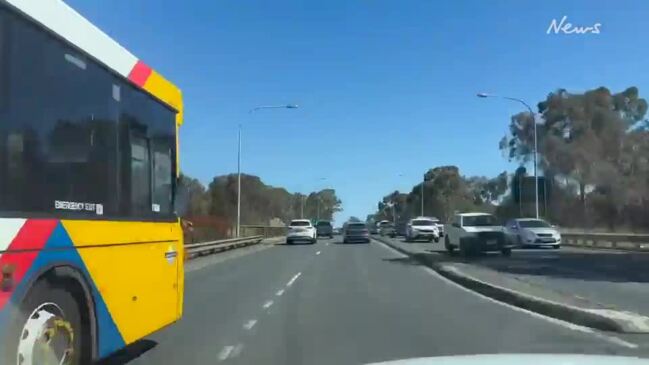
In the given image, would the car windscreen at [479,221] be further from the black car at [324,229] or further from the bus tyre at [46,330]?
the black car at [324,229]

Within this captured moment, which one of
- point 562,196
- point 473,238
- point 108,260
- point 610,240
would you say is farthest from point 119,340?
point 562,196

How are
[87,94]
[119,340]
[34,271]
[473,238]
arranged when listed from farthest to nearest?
1. [473,238]
2. [119,340]
3. [87,94]
4. [34,271]

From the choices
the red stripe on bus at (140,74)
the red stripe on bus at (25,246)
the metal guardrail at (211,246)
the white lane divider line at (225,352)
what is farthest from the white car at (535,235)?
the red stripe on bus at (25,246)

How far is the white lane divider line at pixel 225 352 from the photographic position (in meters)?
8.44

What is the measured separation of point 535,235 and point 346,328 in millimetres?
28631

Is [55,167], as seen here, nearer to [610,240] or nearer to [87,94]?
[87,94]

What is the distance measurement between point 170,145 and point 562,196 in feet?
224

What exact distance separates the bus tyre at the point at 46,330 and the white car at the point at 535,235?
3250 centimetres

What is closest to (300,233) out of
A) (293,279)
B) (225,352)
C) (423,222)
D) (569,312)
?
(423,222)

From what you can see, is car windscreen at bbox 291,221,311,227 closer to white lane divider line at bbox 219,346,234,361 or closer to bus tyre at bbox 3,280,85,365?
white lane divider line at bbox 219,346,234,361

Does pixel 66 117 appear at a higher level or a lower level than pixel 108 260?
higher

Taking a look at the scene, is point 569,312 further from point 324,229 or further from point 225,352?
point 324,229

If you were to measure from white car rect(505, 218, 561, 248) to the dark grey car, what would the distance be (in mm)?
14762

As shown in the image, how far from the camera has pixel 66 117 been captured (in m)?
5.97
